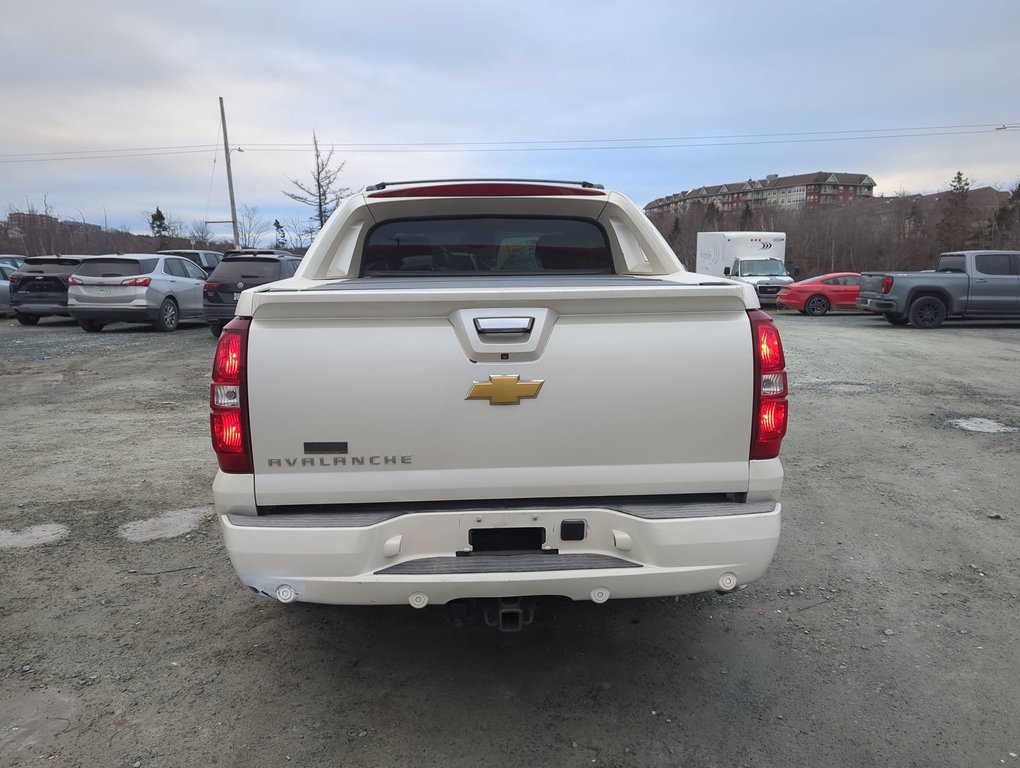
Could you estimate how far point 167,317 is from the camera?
50.8 ft

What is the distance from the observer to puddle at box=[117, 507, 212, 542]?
14.1 feet

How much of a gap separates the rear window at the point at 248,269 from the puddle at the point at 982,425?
11.7 m

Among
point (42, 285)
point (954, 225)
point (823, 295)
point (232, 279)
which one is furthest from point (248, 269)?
point (954, 225)

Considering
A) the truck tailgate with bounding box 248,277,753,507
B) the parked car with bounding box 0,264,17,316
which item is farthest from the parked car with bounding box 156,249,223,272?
the truck tailgate with bounding box 248,277,753,507

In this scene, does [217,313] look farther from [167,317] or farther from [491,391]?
[491,391]

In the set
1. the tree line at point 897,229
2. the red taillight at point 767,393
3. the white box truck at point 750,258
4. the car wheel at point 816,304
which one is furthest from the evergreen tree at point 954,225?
the red taillight at point 767,393

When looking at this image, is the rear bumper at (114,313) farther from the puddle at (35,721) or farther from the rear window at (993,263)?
the rear window at (993,263)

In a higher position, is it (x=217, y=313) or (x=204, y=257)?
(x=204, y=257)

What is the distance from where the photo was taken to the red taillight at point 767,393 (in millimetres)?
2449

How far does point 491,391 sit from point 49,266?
18.3 meters

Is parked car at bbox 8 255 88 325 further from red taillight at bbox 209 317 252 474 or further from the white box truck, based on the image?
the white box truck

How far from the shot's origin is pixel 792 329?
650 inches

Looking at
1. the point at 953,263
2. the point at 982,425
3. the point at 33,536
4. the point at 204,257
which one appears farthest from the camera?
the point at 204,257

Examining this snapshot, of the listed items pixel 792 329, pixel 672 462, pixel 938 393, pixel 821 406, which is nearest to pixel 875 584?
pixel 672 462
